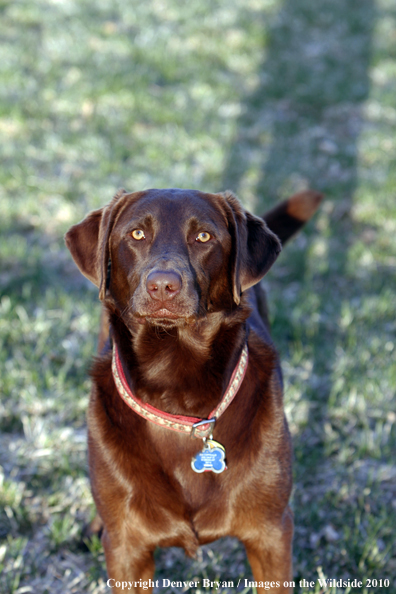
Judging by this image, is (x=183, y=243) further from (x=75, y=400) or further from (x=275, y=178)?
(x=275, y=178)

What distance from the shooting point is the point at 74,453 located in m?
3.48

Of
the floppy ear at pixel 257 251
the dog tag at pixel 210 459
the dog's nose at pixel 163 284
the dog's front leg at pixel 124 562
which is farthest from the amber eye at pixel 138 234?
the dog's front leg at pixel 124 562

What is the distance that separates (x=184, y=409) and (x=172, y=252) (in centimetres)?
63

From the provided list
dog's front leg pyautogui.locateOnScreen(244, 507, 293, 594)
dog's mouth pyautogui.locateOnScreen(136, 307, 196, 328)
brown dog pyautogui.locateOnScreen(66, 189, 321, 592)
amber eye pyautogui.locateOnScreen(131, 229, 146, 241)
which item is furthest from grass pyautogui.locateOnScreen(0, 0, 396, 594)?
amber eye pyautogui.locateOnScreen(131, 229, 146, 241)

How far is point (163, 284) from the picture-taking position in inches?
87.0

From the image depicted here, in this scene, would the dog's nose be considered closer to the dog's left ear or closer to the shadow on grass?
the dog's left ear

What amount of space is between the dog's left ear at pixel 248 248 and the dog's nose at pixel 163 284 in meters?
0.36

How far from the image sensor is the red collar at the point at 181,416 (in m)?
2.38

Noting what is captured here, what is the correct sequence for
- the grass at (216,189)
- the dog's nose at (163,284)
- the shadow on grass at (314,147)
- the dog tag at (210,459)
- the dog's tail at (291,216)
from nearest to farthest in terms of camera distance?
the dog's nose at (163,284) < the dog tag at (210,459) < the grass at (216,189) < the dog's tail at (291,216) < the shadow on grass at (314,147)

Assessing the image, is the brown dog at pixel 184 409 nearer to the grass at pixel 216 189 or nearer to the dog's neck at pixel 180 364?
the dog's neck at pixel 180 364

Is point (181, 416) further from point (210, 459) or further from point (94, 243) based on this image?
point (94, 243)

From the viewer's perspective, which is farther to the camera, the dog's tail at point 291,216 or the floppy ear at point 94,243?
the dog's tail at point 291,216

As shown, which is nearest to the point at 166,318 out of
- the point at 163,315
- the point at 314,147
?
the point at 163,315

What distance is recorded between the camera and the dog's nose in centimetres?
221
